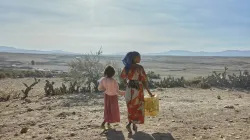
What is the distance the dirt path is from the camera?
308 inches

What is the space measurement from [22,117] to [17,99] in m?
4.78

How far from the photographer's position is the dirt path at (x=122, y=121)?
7816 millimetres

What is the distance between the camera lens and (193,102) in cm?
1330

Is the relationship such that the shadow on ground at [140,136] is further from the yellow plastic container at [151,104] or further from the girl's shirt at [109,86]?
the girl's shirt at [109,86]

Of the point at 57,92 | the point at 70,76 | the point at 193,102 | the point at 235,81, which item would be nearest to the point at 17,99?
the point at 57,92

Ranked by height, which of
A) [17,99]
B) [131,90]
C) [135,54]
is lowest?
[17,99]

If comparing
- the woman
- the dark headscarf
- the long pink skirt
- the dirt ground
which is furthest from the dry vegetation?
the dark headscarf

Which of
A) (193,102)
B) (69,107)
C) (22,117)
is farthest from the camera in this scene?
(193,102)

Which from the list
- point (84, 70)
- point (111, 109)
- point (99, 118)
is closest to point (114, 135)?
point (111, 109)

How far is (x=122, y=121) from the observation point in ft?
30.9

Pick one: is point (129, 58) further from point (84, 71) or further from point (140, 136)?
point (84, 71)

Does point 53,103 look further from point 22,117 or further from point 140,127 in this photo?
point 140,127

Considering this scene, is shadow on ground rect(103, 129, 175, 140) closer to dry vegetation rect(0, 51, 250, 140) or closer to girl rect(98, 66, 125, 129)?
dry vegetation rect(0, 51, 250, 140)

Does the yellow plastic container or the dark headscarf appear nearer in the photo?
the dark headscarf
